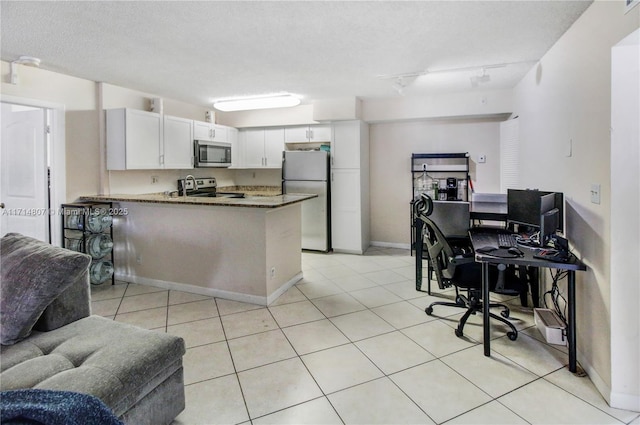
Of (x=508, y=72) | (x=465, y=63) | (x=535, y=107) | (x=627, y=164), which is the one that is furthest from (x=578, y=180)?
(x=508, y=72)

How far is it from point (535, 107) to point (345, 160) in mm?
2600

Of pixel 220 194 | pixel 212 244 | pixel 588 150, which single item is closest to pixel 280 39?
pixel 212 244

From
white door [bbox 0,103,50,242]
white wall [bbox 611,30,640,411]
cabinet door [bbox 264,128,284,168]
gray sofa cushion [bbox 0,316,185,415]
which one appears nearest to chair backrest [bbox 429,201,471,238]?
white wall [bbox 611,30,640,411]

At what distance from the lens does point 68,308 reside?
6.43 ft

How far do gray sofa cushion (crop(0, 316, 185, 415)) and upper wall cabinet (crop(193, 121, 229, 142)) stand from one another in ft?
12.4

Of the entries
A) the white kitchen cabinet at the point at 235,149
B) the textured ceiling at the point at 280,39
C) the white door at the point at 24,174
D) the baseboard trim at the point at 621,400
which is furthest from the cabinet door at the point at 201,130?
the baseboard trim at the point at 621,400

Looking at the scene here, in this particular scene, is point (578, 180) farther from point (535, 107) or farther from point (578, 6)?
point (535, 107)

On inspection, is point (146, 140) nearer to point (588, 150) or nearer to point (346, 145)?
point (346, 145)

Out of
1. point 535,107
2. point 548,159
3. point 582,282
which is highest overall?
point 535,107

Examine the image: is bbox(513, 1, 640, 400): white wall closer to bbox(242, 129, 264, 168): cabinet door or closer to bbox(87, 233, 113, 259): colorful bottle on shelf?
bbox(242, 129, 264, 168): cabinet door

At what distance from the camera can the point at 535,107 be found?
341 cm

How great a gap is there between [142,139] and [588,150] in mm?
4436

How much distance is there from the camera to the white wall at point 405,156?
16.7ft

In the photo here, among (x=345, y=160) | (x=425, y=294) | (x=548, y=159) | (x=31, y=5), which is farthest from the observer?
(x=345, y=160)
